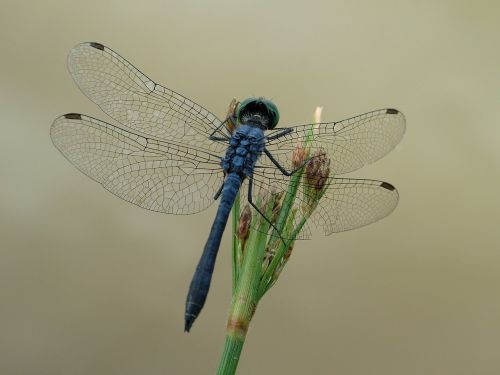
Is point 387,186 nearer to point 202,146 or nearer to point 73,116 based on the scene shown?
point 202,146

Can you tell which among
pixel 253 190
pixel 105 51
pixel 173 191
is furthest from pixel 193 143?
pixel 105 51

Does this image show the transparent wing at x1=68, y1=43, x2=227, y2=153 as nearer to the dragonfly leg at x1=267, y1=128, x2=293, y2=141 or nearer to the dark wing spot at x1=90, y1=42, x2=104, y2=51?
the dark wing spot at x1=90, y1=42, x2=104, y2=51

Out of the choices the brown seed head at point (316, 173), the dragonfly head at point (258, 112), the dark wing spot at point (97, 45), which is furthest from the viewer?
the dark wing spot at point (97, 45)

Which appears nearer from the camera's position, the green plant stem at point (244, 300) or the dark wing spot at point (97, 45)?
the green plant stem at point (244, 300)

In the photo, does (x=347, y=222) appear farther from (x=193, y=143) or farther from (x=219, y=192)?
(x=193, y=143)

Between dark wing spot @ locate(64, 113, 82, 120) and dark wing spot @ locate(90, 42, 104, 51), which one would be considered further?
dark wing spot @ locate(90, 42, 104, 51)

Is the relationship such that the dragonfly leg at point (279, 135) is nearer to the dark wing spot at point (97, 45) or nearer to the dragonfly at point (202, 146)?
the dragonfly at point (202, 146)

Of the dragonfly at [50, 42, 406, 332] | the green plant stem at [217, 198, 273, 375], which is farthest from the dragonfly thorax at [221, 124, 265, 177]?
the green plant stem at [217, 198, 273, 375]

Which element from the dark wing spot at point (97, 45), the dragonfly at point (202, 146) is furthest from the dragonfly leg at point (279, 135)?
the dark wing spot at point (97, 45)
